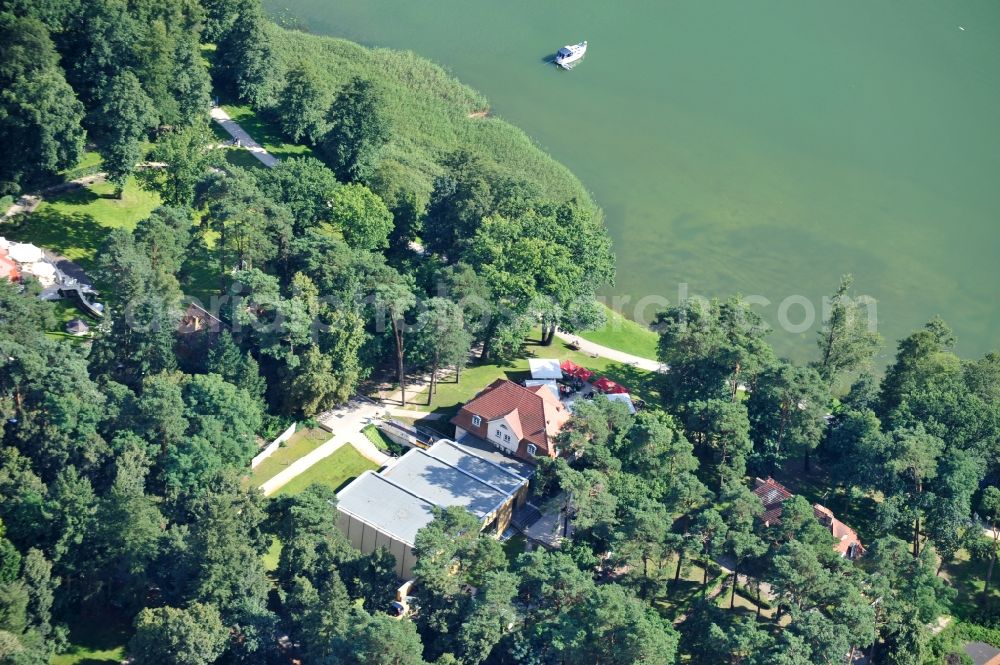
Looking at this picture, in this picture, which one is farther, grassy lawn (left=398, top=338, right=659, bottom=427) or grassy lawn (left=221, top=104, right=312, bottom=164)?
grassy lawn (left=221, top=104, right=312, bottom=164)

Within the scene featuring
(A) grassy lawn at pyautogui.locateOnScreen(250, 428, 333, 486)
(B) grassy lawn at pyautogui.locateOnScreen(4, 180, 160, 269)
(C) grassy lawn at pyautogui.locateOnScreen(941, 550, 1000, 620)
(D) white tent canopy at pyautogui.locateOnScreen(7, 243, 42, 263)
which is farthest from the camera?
(B) grassy lawn at pyautogui.locateOnScreen(4, 180, 160, 269)

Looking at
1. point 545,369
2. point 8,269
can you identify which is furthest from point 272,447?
point 8,269

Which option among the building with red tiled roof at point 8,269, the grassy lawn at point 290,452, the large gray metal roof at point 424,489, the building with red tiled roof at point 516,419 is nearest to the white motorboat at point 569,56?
the building with red tiled roof at point 516,419

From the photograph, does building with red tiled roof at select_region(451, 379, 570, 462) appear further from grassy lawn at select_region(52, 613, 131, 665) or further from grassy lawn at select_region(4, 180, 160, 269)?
grassy lawn at select_region(4, 180, 160, 269)

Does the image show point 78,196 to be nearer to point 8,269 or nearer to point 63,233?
point 63,233

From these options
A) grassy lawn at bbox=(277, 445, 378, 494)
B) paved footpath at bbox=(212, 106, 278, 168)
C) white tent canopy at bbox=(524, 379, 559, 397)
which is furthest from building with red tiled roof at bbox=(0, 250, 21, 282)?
white tent canopy at bbox=(524, 379, 559, 397)

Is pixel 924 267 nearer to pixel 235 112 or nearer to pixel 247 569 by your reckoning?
pixel 235 112

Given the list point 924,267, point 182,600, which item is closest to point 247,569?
point 182,600
